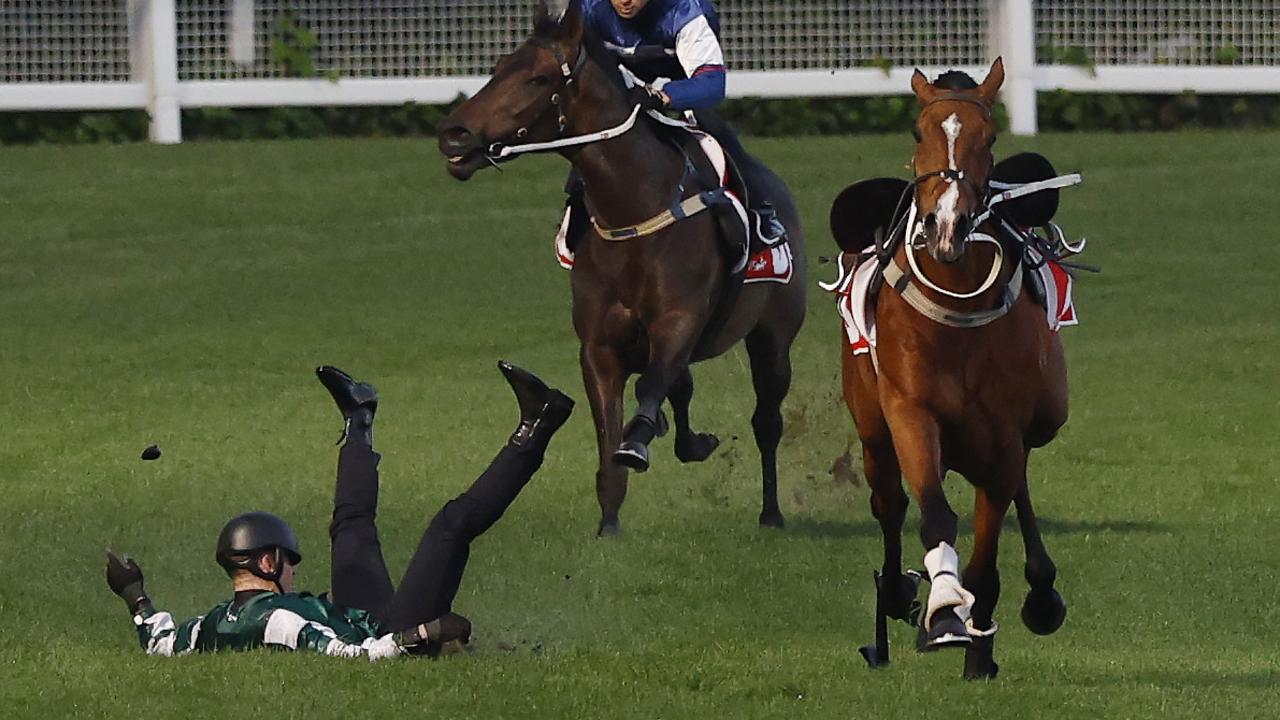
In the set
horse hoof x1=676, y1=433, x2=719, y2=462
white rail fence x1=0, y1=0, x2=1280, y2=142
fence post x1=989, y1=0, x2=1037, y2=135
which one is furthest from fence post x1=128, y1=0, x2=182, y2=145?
horse hoof x1=676, y1=433, x2=719, y2=462

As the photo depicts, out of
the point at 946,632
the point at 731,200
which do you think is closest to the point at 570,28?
the point at 731,200

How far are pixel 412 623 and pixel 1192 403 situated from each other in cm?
917

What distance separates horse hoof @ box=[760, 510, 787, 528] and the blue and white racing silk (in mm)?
2174

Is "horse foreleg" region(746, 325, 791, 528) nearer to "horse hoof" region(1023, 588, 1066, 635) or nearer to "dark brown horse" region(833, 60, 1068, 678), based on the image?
"horse hoof" region(1023, 588, 1066, 635)

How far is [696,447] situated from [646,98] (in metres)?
2.06

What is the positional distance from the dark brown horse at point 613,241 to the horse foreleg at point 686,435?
602mm

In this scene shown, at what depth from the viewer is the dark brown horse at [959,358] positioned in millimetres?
8031

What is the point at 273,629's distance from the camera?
8617 millimetres

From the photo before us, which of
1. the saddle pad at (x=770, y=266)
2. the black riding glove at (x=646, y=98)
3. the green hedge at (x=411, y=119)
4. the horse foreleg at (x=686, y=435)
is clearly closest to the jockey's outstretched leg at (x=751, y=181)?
the saddle pad at (x=770, y=266)

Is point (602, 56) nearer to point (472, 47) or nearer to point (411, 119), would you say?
point (472, 47)

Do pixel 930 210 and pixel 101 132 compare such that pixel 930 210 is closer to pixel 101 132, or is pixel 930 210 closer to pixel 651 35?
pixel 651 35

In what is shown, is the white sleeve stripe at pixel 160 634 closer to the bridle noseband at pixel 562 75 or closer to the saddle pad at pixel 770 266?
the bridle noseband at pixel 562 75

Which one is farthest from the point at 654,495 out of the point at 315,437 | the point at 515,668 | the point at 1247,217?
the point at 1247,217

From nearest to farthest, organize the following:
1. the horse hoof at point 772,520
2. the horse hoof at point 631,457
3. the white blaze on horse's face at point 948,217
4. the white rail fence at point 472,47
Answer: the white blaze on horse's face at point 948,217 → the horse hoof at point 631,457 → the horse hoof at point 772,520 → the white rail fence at point 472,47
